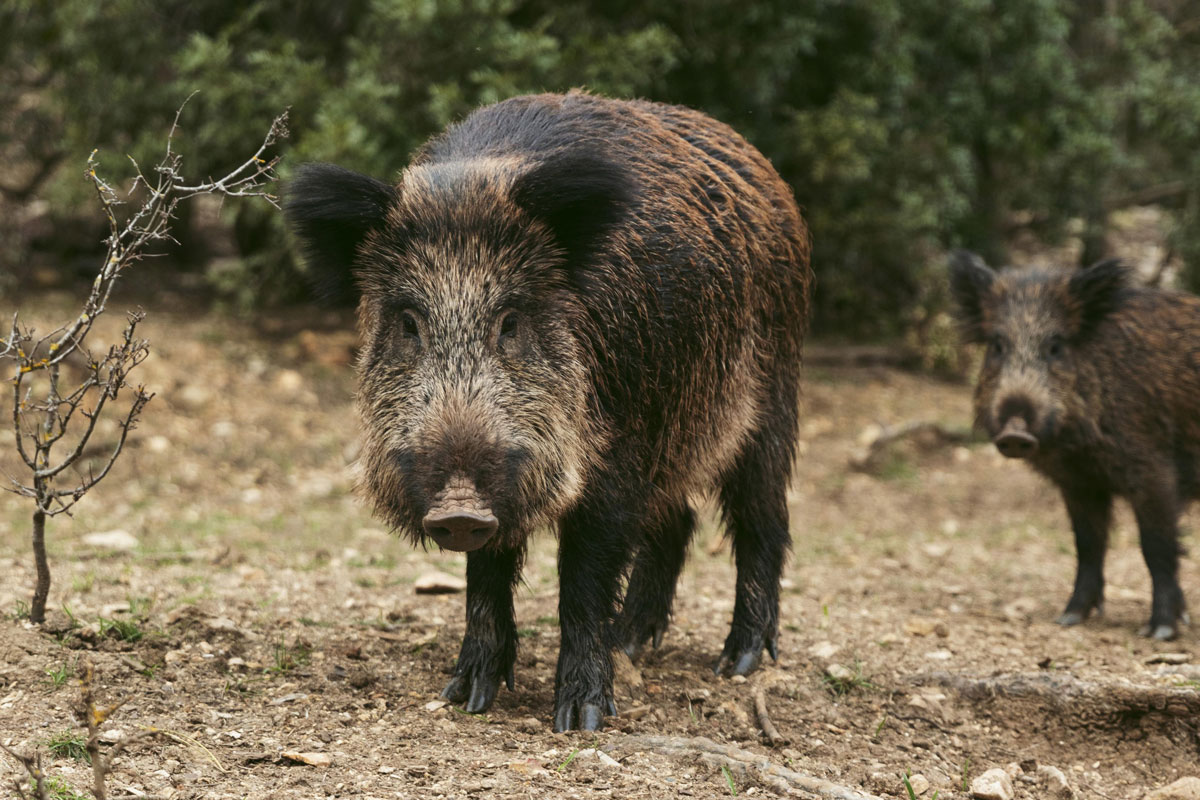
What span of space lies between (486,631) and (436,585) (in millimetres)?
1665

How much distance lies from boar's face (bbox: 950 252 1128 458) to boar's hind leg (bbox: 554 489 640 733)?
2.81 m

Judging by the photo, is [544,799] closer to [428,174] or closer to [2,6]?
[428,174]

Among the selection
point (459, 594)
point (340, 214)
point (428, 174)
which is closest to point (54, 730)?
point (340, 214)

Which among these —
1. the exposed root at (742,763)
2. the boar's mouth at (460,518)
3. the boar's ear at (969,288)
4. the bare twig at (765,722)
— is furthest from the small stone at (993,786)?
the boar's ear at (969,288)

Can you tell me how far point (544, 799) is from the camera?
337 centimetres

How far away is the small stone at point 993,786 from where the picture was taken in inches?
153

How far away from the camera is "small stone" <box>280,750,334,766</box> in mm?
3543

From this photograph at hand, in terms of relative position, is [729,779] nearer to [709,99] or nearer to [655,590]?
[655,590]

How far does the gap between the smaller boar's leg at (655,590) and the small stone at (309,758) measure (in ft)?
5.52

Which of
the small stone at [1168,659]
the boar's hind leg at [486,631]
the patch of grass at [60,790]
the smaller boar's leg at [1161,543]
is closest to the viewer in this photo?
the patch of grass at [60,790]

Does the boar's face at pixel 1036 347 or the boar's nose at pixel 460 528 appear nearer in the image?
the boar's nose at pixel 460 528

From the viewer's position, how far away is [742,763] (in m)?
3.79

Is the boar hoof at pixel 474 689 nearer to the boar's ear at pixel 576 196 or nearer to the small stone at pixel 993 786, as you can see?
the boar's ear at pixel 576 196

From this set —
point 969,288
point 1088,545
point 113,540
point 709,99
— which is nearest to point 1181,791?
point 1088,545
